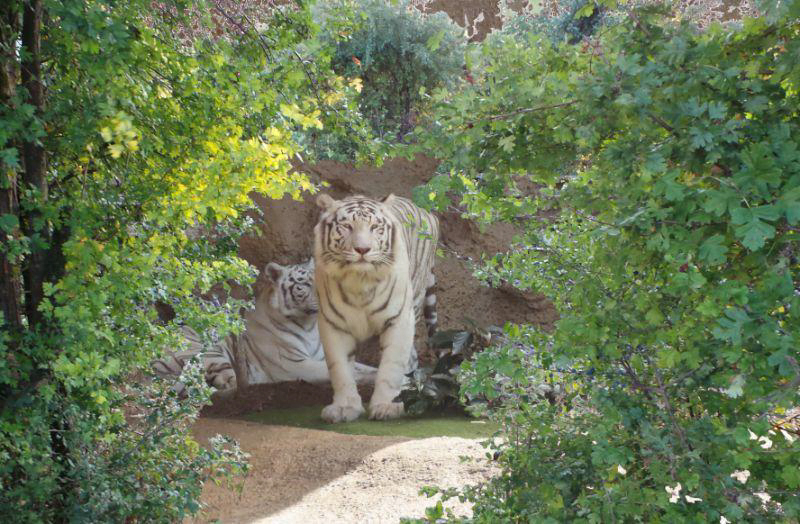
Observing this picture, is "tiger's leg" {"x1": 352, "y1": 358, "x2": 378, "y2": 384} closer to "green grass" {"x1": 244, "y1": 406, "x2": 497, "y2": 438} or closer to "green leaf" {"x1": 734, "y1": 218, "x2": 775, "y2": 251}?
"green grass" {"x1": 244, "y1": 406, "x2": 497, "y2": 438}

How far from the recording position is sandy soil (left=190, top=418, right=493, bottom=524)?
3.97 metres

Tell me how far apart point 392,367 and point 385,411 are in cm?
49

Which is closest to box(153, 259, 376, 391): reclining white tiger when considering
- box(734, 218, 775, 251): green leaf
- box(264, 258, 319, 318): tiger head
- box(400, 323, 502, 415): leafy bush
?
box(264, 258, 319, 318): tiger head

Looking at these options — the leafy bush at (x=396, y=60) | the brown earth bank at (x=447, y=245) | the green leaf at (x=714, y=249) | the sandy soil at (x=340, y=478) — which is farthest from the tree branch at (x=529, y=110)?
the leafy bush at (x=396, y=60)

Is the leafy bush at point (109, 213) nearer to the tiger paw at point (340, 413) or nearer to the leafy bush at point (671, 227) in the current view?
the leafy bush at point (671, 227)

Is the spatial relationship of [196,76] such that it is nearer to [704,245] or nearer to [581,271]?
[581,271]

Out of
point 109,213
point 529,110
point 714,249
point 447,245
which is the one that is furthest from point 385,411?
point 714,249

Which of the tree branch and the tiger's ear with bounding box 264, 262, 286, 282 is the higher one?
the tree branch

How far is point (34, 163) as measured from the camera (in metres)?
2.79

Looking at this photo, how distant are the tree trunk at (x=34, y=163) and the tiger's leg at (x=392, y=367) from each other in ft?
11.8

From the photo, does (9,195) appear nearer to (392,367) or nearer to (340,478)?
(340,478)

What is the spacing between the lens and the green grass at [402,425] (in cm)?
555

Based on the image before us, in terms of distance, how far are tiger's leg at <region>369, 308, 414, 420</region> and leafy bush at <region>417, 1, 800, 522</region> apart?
148 inches

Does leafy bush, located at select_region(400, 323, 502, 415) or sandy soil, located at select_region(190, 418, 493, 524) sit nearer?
sandy soil, located at select_region(190, 418, 493, 524)
